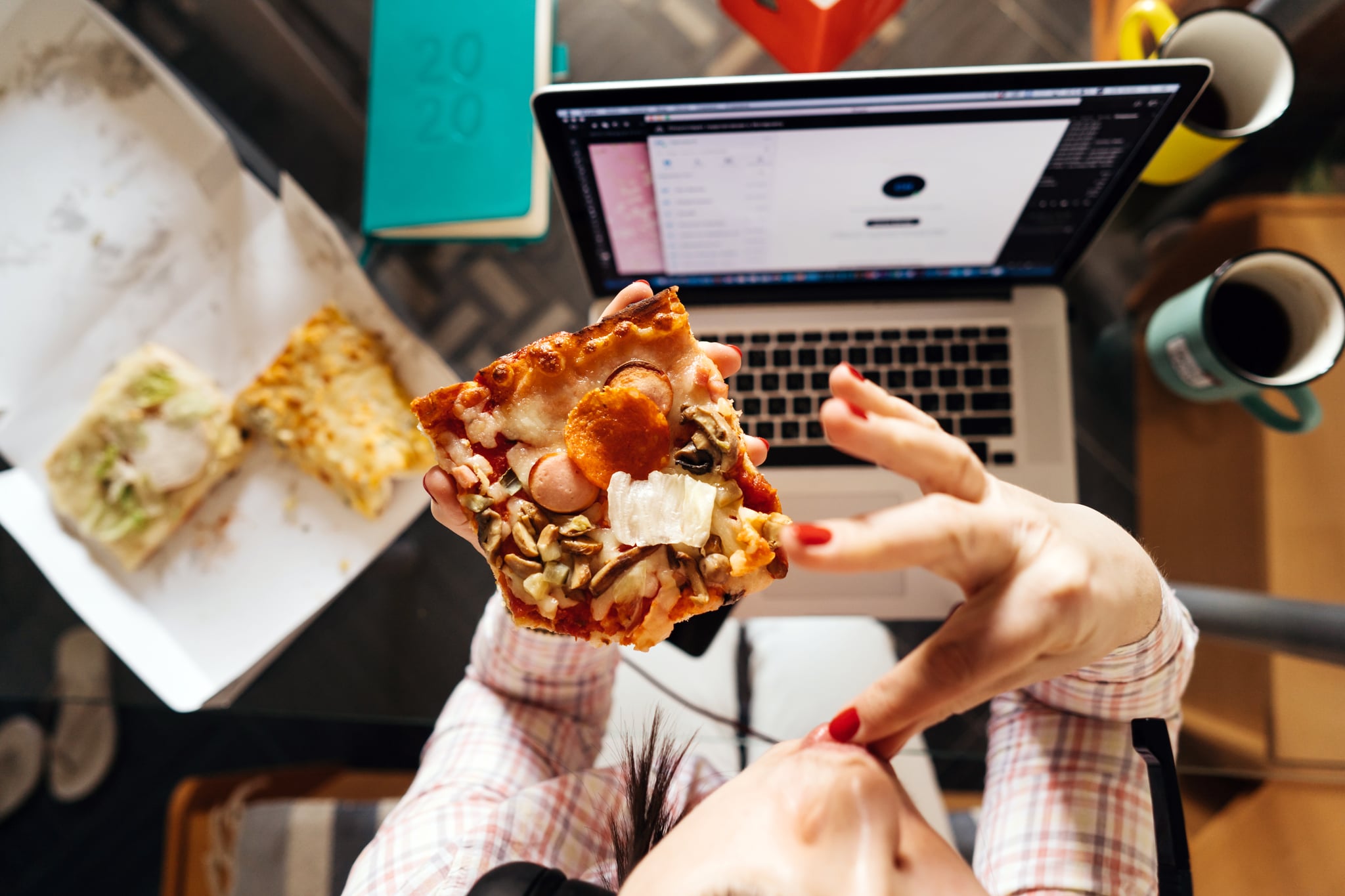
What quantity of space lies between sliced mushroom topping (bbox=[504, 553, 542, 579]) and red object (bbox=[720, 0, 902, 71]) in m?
0.76

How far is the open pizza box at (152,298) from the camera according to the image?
1160 millimetres

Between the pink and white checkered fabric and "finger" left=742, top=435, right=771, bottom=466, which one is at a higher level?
"finger" left=742, top=435, right=771, bottom=466

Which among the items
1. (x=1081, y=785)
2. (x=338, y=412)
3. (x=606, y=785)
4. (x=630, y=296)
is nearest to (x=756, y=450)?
→ (x=630, y=296)

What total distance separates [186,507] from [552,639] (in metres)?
0.65

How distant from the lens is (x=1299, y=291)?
0.96 m

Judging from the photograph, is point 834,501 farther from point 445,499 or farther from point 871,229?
point 445,499

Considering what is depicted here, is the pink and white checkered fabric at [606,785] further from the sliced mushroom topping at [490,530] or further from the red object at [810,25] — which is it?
the red object at [810,25]

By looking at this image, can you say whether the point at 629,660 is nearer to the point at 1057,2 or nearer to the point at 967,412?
the point at 967,412

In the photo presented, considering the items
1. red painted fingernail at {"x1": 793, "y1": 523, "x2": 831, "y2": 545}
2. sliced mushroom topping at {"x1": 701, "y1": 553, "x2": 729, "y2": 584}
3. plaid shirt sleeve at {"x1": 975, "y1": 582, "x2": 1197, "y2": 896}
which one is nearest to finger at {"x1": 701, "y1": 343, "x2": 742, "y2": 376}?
sliced mushroom topping at {"x1": 701, "y1": 553, "x2": 729, "y2": 584}

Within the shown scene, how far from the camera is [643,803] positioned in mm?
753

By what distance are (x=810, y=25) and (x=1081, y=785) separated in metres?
0.98

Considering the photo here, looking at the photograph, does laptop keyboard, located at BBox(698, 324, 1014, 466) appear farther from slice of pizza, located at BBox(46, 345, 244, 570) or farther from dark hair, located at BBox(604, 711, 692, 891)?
slice of pizza, located at BBox(46, 345, 244, 570)

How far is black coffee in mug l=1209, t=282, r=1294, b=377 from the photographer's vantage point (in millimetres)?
1003

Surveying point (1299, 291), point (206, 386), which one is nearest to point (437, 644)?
point (206, 386)
